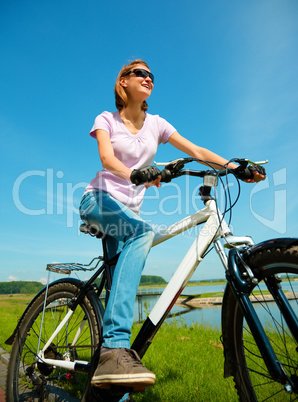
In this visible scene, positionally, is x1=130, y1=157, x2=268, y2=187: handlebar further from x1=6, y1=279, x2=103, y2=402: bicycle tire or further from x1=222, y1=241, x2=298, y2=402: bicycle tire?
x1=6, y1=279, x2=103, y2=402: bicycle tire

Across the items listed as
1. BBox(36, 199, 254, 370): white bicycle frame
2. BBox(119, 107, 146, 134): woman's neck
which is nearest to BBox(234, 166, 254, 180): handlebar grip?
BBox(36, 199, 254, 370): white bicycle frame

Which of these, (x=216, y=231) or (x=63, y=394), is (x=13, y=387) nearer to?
(x=63, y=394)

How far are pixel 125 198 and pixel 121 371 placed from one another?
1.19 m

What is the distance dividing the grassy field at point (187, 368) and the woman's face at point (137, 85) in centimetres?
255

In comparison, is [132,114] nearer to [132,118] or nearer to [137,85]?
[132,118]

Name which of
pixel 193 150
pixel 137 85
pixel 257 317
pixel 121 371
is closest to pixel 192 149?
pixel 193 150

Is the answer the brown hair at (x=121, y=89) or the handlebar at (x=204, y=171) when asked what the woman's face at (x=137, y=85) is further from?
the handlebar at (x=204, y=171)

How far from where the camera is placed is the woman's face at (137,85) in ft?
8.52

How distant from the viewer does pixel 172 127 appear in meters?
2.84

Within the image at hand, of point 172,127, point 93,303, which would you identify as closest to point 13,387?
point 93,303

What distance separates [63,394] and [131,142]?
2315 mm

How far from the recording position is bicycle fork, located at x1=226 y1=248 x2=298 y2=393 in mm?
1464

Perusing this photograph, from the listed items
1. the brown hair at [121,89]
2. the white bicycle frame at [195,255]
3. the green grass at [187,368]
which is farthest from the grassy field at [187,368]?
the brown hair at [121,89]

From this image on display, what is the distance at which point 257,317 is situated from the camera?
5.21 feet
